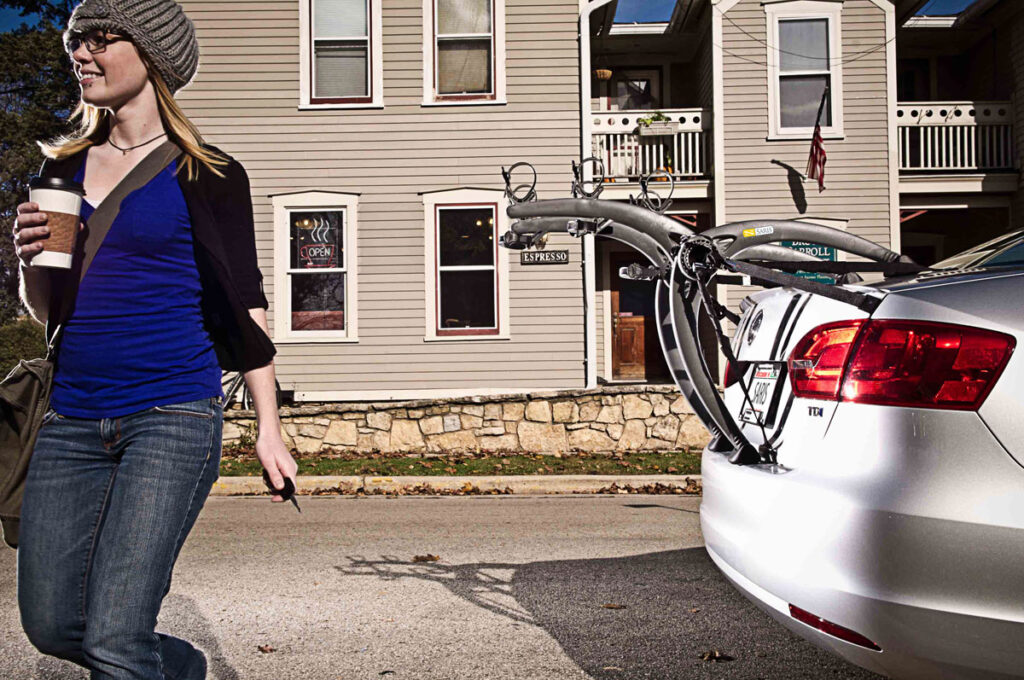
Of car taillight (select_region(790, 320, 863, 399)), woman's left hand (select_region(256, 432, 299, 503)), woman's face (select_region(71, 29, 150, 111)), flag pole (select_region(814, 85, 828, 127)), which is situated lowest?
woman's left hand (select_region(256, 432, 299, 503))

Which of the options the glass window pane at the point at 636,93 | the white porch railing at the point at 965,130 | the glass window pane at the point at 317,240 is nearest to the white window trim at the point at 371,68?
the glass window pane at the point at 317,240

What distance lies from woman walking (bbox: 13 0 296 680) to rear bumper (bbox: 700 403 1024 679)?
1.45 meters

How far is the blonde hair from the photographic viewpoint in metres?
2.35

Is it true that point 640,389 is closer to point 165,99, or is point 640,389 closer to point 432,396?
point 432,396

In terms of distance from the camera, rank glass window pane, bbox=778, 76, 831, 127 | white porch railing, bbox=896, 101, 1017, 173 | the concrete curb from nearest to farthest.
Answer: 1. the concrete curb
2. glass window pane, bbox=778, 76, 831, 127
3. white porch railing, bbox=896, 101, 1017, 173

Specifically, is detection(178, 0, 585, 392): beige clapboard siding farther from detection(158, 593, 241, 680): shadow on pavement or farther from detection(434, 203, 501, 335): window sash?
detection(158, 593, 241, 680): shadow on pavement

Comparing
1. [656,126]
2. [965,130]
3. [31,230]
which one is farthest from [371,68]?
[31,230]

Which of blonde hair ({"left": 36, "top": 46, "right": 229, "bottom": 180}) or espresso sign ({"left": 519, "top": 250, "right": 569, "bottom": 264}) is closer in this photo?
blonde hair ({"left": 36, "top": 46, "right": 229, "bottom": 180})

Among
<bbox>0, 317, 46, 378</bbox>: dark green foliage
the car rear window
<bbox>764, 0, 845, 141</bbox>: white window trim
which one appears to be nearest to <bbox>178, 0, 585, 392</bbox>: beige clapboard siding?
<bbox>764, 0, 845, 141</bbox>: white window trim

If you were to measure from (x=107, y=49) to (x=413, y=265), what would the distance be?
1120 centimetres

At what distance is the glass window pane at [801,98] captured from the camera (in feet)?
48.6

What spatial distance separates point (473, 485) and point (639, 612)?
4392 mm

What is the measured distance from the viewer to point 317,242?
13648mm

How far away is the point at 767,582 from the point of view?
2785 mm
